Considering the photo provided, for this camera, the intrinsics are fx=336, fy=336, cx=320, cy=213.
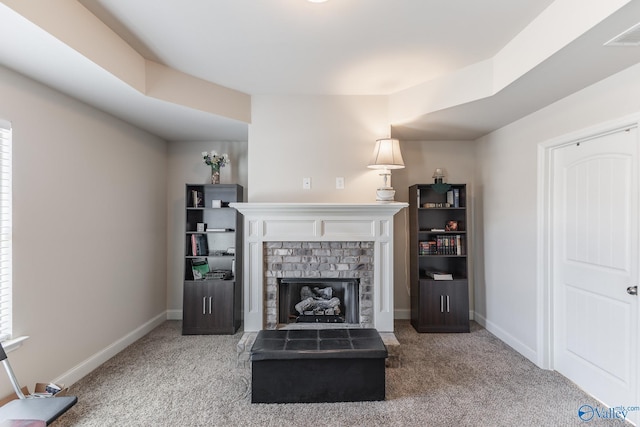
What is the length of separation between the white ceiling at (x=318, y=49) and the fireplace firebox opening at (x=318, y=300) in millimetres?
1845

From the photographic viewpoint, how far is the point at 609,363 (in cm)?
239

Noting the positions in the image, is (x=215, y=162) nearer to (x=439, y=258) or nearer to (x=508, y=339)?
(x=439, y=258)

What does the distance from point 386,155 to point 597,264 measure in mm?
1878

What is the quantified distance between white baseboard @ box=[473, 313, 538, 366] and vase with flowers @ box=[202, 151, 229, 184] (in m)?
3.60

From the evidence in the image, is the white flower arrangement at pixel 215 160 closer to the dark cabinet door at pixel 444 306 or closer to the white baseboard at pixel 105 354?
the white baseboard at pixel 105 354

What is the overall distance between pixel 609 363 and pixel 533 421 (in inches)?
29.3

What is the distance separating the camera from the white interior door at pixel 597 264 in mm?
2240

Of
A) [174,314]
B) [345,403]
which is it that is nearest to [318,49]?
[345,403]

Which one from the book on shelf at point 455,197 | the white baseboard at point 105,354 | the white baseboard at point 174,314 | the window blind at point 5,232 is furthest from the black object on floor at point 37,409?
the book on shelf at point 455,197

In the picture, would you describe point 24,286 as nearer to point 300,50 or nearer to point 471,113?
point 300,50

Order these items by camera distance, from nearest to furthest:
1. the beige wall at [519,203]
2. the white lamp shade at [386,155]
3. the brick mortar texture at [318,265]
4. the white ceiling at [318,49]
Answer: the white ceiling at [318,49] < the beige wall at [519,203] < the white lamp shade at [386,155] < the brick mortar texture at [318,265]

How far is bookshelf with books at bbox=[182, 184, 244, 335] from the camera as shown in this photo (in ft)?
12.5

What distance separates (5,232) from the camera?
2.22 meters

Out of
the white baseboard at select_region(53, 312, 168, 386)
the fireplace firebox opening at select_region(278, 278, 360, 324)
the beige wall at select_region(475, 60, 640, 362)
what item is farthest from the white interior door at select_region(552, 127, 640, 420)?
the white baseboard at select_region(53, 312, 168, 386)
